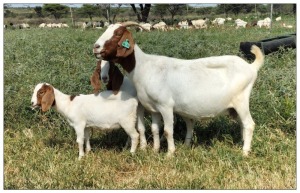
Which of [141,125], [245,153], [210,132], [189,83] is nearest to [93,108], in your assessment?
[141,125]

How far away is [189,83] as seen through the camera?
5266 mm

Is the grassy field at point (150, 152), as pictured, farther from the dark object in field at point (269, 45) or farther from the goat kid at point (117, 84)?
the dark object in field at point (269, 45)

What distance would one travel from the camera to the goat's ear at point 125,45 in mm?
5090

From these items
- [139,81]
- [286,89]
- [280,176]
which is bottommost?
[280,176]

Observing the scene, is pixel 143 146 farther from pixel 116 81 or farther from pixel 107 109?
pixel 116 81

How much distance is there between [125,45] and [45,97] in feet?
3.90

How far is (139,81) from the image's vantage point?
17.6 feet

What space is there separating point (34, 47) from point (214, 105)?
8.87 metres

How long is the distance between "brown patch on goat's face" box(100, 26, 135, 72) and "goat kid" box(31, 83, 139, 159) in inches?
21.6

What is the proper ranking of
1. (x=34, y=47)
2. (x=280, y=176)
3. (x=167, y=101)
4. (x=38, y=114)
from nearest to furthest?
(x=280, y=176)
(x=167, y=101)
(x=38, y=114)
(x=34, y=47)

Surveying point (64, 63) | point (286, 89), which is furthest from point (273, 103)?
point (64, 63)

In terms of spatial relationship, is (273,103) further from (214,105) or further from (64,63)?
(64,63)

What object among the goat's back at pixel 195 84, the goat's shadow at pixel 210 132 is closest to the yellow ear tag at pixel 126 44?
the goat's back at pixel 195 84

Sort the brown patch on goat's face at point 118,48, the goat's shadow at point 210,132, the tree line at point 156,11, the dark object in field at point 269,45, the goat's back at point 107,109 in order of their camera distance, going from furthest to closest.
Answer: the tree line at point 156,11 < the dark object in field at point 269,45 < the goat's shadow at point 210,132 < the goat's back at point 107,109 < the brown patch on goat's face at point 118,48
